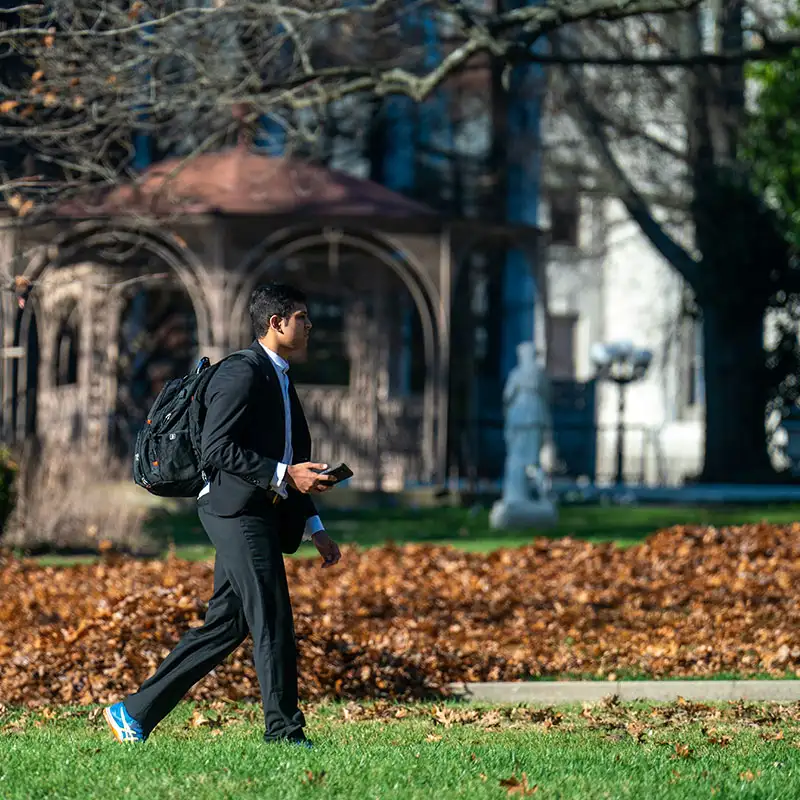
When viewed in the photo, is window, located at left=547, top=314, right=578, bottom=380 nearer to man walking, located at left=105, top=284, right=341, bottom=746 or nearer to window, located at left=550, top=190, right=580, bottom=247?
window, located at left=550, top=190, right=580, bottom=247

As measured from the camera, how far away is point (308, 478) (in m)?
6.39

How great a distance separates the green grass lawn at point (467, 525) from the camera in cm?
1787

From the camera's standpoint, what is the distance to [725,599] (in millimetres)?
12586

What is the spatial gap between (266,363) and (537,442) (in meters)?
12.8

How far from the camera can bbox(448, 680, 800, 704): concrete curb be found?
9078 mm

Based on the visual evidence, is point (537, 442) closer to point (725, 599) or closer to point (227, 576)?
point (725, 599)

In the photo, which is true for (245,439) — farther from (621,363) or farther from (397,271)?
(621,363)

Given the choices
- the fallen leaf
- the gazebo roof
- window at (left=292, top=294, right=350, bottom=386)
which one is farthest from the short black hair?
window at (left=292, top=294, right=350, bottom=386)

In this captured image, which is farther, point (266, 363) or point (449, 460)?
point (449, 460)

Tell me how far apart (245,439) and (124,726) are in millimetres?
1348

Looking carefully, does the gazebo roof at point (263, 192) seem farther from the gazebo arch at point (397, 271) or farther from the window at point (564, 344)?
the window at point (564, 344)

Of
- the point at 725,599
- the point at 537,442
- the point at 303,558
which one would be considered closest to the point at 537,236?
the point at 537,442

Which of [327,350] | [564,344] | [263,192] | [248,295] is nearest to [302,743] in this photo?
[248,295]

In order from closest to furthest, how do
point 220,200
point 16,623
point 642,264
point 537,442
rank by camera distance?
point 16,623 < point 537,442 < point 220,200 < point 642,264
